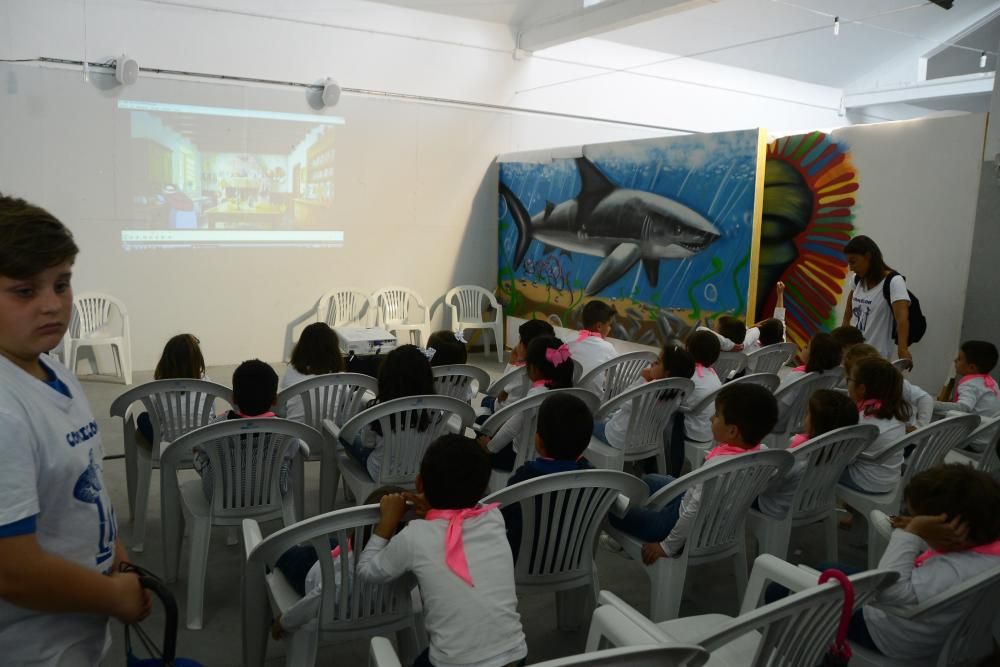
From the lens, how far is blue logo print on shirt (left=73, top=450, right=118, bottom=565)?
1.24 m

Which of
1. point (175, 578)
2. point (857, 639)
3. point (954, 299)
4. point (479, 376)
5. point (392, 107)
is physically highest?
point (392, 107)

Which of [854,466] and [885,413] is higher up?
[885,413]

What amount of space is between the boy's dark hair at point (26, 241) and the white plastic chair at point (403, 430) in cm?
173

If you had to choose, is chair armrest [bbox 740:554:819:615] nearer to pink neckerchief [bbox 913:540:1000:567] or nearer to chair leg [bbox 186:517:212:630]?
pink neckerchief [bbox 913:540:1000:567]

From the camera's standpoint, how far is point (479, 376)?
377 centimetres

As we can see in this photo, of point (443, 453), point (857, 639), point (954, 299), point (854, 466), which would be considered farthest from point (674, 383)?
point (954, 299)

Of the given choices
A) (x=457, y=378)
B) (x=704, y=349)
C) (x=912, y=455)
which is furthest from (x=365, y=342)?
(x=912, y=455)

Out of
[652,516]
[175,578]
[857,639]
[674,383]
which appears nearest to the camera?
[857,639]

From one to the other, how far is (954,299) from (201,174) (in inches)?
264

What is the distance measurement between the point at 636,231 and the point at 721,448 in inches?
194

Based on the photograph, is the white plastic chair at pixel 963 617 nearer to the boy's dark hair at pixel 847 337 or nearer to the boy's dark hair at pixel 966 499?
the boy's dark hair at pixel 966 499

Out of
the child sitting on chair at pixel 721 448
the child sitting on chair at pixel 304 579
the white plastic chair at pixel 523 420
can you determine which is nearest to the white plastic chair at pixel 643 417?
the white plastic chair at pixel 523 420

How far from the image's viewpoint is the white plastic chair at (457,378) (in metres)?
3.70

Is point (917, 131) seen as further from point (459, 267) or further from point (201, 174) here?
point (201, 174)
